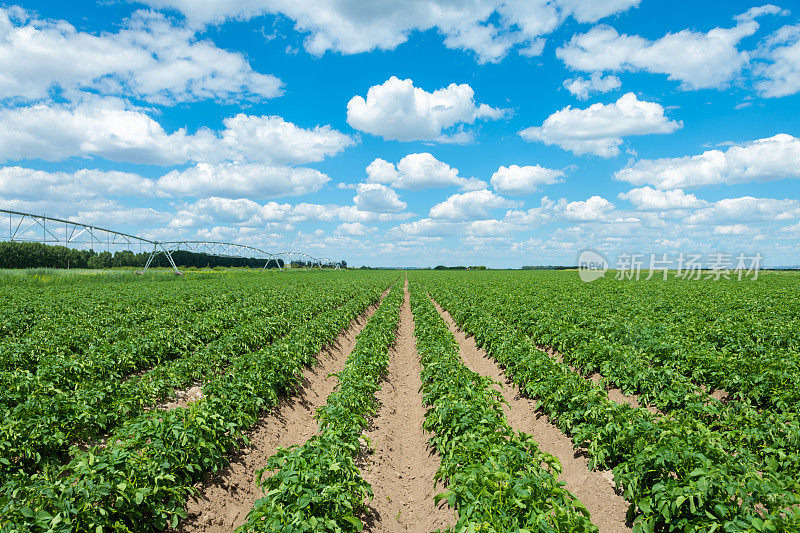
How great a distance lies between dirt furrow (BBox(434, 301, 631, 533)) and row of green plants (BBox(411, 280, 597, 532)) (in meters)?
0.36

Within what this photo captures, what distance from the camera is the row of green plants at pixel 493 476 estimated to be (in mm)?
4078

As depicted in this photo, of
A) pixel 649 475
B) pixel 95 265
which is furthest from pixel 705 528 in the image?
pixel 95 265

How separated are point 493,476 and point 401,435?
4065 mm

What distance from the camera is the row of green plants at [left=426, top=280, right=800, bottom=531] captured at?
13.1ft

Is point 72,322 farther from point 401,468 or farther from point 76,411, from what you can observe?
point 401,468

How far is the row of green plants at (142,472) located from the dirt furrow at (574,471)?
5.37 m

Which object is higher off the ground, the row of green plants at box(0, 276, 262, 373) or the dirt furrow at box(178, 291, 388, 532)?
the row of green plants at box(0, 276, 262, 373)

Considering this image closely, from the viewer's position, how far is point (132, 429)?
17.8ft

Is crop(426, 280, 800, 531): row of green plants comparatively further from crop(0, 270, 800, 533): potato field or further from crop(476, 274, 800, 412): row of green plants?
crop(476, 274, 800, 412): row of green plants

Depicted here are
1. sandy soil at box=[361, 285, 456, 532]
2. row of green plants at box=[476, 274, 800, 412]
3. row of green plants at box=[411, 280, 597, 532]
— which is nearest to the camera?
row of green plants at box=[411, 280, 597, 532]

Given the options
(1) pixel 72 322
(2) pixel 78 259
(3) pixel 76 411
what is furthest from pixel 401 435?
(2) pixel 78 259

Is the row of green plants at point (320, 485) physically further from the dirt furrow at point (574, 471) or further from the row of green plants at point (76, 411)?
the dirt furrow at point (574, 471)

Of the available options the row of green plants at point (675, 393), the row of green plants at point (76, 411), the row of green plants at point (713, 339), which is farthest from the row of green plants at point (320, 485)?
the row of green plants at point (713, 339)

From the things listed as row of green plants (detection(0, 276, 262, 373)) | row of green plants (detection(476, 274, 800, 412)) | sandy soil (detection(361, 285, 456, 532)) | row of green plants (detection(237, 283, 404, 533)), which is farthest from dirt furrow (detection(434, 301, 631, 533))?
row of green plants (detection(0, 276, 262, 373))
